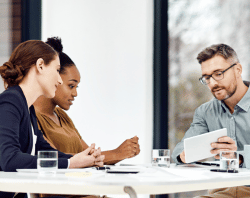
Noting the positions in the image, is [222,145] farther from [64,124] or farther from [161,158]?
[64,124]

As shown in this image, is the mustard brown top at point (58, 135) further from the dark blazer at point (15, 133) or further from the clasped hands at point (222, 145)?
the clasped hands at point (222, 145)

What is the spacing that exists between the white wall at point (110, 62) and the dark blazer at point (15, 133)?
1.79 m

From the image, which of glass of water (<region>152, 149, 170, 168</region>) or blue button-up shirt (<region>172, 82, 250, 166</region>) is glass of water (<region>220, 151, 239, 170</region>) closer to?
glass of water (<region>152, 149, 170, 168</region>)

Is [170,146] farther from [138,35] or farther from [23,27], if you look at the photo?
[23,27]

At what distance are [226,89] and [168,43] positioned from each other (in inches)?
46.6

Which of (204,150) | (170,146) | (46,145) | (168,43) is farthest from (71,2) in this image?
(204,150)

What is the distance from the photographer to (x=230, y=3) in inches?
109

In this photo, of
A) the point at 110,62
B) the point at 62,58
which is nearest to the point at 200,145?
the point at 62,58

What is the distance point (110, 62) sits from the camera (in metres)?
3.25

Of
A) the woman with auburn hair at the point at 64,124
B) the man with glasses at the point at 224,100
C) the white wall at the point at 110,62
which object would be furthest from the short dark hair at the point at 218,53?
the white wall at the point at 110,62

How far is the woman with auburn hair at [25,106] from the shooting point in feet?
3.94

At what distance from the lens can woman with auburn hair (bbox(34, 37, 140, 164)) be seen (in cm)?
191

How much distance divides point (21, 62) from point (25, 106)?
244 millimetres

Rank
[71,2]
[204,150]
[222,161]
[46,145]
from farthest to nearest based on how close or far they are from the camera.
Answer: [71,2] < [46,145] < [204,150] < [222,161]
